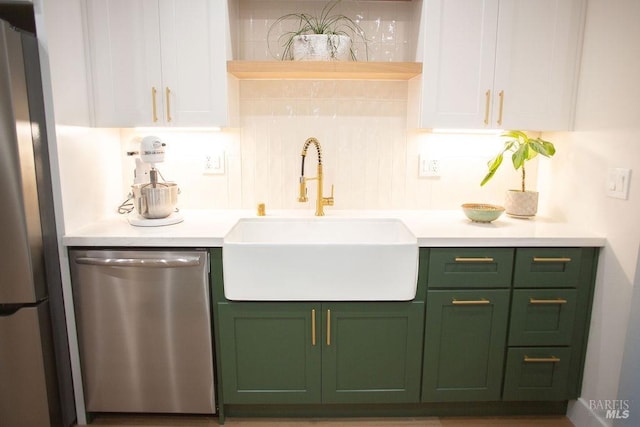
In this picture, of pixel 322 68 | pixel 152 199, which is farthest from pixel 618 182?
pixel 152 199

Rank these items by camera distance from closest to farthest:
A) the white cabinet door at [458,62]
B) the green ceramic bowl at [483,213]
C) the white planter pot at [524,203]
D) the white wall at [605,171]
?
the white wall at [605,171] < the white cabinet door at [458,62] < the green ceramic bowl at [483,213] < the white planter pot at [524,203]

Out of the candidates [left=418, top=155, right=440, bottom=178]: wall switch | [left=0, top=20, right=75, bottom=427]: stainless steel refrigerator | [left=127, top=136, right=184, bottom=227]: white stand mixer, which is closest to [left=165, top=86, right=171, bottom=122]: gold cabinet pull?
[left=127, top=136, right=184, bottom=227]: white stand mixer

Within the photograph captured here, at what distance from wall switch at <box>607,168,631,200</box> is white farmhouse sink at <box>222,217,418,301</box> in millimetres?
834

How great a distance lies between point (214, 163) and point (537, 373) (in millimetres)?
1874

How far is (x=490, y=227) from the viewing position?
6.38 feet

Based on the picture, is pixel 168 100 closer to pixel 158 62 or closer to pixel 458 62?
pixel 158 62

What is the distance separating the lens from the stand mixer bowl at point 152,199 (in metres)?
1.90

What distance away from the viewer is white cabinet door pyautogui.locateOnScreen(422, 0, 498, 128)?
1.87 meters

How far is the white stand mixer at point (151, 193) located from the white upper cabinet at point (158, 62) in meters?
0.15

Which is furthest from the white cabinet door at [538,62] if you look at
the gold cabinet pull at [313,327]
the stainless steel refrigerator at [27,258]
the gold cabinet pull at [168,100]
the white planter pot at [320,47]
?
the stainless steel refrigerator at [27,258]

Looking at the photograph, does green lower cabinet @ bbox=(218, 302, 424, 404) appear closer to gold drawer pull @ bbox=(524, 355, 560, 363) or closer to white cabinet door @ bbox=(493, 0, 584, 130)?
gold drawer pull @ bbox=(524, 355, 560, 363)

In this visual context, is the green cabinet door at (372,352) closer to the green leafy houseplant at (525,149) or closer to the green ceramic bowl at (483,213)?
the green ceramic bowl at (483,213)

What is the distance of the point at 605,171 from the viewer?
5.83 ft

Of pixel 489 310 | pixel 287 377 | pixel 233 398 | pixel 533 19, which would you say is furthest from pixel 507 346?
pixel 533 19
